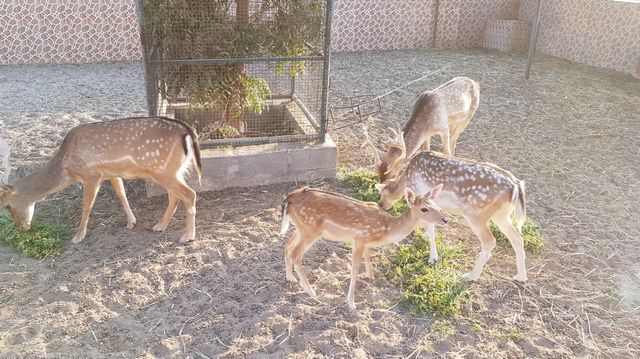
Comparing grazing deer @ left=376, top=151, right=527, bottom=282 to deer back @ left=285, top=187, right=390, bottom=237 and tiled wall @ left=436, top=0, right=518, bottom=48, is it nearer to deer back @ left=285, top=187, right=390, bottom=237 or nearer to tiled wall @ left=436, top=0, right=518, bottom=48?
deer back @ left=285, top=187, right=390, bottom=237

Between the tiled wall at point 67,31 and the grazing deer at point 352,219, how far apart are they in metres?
8.46

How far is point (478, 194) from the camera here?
412 centimetres

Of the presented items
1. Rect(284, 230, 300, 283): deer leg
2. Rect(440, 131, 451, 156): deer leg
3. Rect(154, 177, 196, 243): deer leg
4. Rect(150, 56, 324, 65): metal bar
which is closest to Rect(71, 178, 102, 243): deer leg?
Rect(154, 177, 196, 243): deer leg

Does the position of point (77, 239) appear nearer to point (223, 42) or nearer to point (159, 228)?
point (159, 228)

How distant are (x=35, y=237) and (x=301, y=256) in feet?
7.83

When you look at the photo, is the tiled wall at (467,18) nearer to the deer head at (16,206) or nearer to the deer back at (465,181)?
the deer back at (465,181)

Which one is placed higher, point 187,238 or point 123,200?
point 123,200

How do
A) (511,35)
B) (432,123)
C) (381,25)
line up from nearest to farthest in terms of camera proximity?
(432,123) < (381,25) < (511,35)

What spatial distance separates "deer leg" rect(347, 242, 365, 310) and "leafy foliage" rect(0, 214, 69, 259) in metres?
2.50

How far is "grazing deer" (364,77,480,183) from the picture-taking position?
208 inches

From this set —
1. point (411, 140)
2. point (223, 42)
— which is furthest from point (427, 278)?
point (223, 42)

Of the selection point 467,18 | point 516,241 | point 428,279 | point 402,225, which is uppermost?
point 467,18

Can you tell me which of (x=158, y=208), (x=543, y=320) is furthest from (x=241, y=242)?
(x=543, y=320)

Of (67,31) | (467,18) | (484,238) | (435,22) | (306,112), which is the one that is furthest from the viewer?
(467,18)
